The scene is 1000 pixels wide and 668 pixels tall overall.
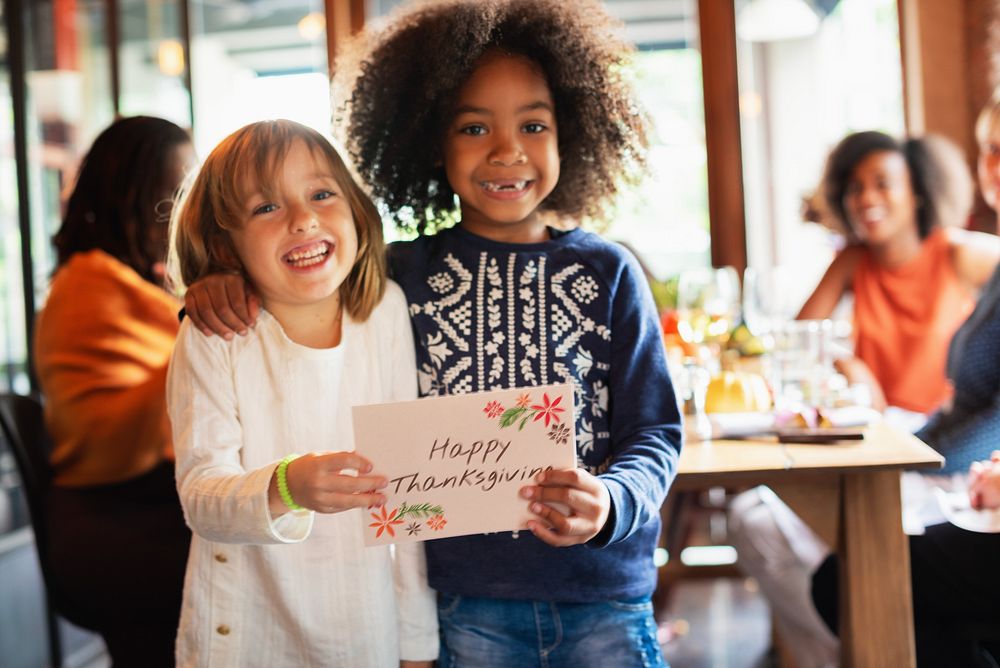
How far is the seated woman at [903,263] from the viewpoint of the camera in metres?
2.86

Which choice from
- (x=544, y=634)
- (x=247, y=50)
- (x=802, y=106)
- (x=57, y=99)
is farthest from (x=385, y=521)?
(x=802, y=106)

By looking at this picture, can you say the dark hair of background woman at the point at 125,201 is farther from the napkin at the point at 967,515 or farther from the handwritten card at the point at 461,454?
the napkin at the point at 967,515

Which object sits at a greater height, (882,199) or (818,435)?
(882,199)

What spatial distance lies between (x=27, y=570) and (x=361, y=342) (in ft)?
7.30

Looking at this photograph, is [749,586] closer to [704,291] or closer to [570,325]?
[704,291]

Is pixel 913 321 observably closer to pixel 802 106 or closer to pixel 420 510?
pixel 802 106

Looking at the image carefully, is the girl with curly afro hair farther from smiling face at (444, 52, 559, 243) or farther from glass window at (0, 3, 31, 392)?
glass window at (0, 3, 31, 392)

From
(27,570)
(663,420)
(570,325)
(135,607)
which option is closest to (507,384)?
(570,325)

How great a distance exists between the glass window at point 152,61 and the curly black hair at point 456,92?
2.28 m

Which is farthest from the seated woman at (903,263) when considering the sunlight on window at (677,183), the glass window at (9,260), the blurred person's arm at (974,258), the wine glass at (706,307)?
the glass window at (9,260)

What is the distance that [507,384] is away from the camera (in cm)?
136

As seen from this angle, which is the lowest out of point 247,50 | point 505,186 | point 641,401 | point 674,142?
point 641,401

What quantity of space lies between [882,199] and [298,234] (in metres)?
2.27

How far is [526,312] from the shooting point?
4.51ft
